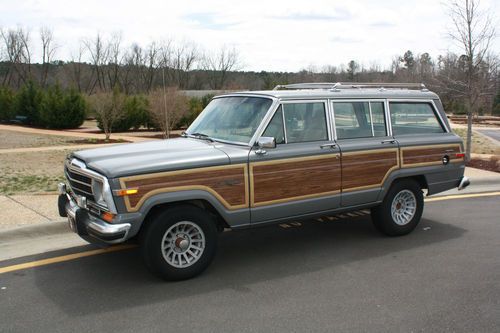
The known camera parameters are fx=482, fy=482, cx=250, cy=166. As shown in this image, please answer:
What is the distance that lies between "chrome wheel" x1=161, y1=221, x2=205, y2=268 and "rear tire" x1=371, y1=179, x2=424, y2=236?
8.70ft

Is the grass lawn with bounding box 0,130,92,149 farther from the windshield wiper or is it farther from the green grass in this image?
the windshield wiper

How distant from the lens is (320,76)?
66.4m

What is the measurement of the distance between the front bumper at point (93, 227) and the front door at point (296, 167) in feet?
4.68

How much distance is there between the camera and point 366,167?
5988 mm

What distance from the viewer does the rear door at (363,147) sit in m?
5.86

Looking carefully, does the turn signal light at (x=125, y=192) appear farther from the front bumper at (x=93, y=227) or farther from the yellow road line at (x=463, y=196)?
the yellow road line at (x=463, y=196)

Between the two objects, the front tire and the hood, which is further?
the front tire

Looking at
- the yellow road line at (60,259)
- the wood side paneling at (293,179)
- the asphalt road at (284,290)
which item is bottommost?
the asphalt road at (284,290)

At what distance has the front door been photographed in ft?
17.1

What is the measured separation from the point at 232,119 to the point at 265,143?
0.83 metres

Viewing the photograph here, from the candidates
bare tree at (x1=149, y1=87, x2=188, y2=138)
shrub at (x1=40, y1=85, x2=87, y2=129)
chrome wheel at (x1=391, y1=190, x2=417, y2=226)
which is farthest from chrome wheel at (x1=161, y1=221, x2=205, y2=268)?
shrub at (x1=40, y1=85, x2=87, y2=129)

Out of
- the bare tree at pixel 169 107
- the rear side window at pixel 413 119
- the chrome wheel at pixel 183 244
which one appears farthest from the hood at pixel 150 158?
the bare tree at pixel 169 107

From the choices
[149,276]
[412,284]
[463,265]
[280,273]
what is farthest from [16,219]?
[463,265]

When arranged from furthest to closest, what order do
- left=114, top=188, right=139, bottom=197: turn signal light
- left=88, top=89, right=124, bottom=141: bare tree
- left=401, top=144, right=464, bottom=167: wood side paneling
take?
left=88, top=89, right=124, bottom=141: bare tree
left=401, top=144, right=464, bottom=167: wood side paneling
left=114, top=188, right=139, bottom=197: turn signal light
